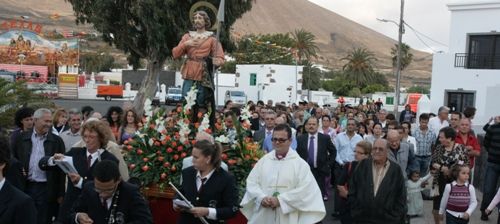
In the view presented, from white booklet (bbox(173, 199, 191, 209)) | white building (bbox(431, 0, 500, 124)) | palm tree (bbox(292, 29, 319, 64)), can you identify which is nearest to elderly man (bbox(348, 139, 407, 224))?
white booklet (bbox(173, 199, 191, 209))

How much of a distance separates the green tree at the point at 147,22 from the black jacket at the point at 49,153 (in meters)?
17.9

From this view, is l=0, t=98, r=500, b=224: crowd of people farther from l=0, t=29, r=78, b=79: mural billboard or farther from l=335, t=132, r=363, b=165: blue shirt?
l=0, t=29, r=78, b=79: mural billboard

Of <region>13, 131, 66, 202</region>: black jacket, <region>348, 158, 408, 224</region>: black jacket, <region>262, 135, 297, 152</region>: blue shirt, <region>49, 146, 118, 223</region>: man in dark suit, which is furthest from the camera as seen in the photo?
<region>262, 135, 297, 152</region>: blue shirt

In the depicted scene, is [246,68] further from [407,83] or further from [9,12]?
[9,12]

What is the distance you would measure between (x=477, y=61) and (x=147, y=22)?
1467cm

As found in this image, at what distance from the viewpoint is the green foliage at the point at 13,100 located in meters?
11.9

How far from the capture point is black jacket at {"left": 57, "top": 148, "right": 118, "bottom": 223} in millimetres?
5352

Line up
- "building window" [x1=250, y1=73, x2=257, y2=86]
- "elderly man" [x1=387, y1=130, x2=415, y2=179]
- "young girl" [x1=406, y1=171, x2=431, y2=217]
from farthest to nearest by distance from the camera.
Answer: "building window" [x1=250, y1=73, x2=257, y2=86]
"young girl" [x1=406, y1=171, x2=431, y2=217]
"elderly man" [x1=387, y1=130, x2=415, y2=179]

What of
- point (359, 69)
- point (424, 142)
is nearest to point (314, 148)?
point (424, 142)

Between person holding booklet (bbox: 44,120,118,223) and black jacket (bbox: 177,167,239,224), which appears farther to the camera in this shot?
person holding booklet (bbox: 44,120,118,223)

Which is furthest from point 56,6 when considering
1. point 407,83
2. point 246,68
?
point 246,68

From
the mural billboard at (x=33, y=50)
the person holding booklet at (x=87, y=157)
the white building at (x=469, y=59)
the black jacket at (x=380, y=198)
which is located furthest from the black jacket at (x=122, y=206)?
the mural billboard at (x=33, y=50)

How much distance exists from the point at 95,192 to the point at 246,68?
156 feet

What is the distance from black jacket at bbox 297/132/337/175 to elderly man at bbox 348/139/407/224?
11.8 ft
